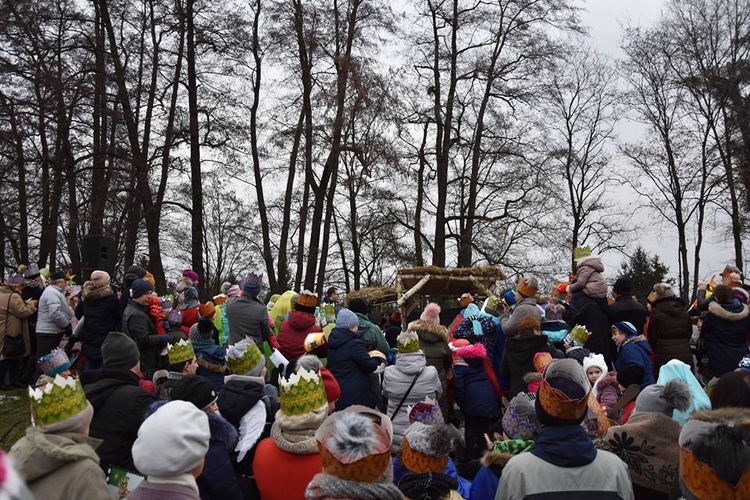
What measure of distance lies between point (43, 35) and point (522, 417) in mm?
16206

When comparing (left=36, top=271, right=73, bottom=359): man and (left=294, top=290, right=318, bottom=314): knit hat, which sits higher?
(left=294, top=290, right=318, bottom=314): knit hat

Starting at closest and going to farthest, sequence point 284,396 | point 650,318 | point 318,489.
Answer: point 318,489
point 284,396
point 650,318

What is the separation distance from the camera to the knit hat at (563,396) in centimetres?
308

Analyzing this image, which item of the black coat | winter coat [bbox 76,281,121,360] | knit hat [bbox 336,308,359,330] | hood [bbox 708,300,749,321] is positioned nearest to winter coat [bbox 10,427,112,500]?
the black coat

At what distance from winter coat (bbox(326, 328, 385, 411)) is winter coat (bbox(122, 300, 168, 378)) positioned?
6.91 feet

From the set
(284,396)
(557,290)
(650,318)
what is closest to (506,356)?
(650,318)

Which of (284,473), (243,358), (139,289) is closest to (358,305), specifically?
(139,289)

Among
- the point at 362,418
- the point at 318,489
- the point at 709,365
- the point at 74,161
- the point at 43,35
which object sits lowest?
the point at 709,365

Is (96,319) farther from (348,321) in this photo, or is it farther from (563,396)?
(563,396)

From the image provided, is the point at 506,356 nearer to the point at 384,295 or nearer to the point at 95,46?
the point at 384,295

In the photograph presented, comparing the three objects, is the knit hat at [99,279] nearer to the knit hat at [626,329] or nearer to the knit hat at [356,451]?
the knit hat at [626,329]

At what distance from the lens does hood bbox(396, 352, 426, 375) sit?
6691mm

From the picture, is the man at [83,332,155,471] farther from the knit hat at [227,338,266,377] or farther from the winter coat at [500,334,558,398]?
the winter coat at [500,334,558,398]

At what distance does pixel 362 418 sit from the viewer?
2.82 m
